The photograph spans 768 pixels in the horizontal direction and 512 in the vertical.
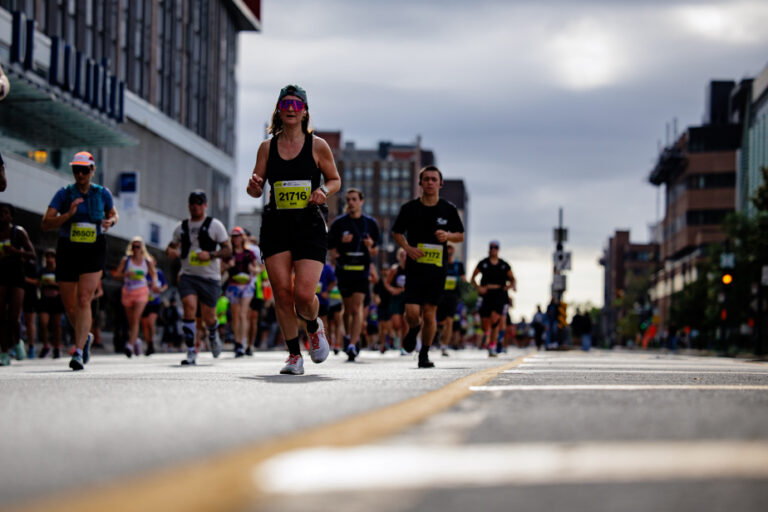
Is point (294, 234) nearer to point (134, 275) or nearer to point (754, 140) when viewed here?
point (134, 275)

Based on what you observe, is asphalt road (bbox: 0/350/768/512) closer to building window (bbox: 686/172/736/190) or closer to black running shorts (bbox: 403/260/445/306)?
black running shorts (bbox: 403/260/445/306)

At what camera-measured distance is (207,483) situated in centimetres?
299

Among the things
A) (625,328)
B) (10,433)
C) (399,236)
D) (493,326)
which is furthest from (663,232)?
(10,433)

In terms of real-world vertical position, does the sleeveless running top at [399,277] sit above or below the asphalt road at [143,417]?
above

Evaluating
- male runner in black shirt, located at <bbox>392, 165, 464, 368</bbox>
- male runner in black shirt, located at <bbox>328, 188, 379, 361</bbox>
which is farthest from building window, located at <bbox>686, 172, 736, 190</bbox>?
male runner in black shirt, located at <bbox>392, 165, 464, 368</bbox>

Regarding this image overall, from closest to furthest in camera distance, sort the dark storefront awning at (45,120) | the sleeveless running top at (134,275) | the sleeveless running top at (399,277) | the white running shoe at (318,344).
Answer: the white running shoe at (318,344) → the sleeveless running top at (134,275) → the sleeveless running top at (399,277) → the dark storefront awning at (45,120)

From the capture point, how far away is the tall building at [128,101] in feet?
123

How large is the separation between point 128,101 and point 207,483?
157 ft

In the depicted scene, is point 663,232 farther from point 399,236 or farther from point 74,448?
point 74,448

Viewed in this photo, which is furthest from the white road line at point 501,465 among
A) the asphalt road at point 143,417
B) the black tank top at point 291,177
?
the black tank top at point 291,177

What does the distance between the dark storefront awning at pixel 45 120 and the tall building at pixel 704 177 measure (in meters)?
83.3

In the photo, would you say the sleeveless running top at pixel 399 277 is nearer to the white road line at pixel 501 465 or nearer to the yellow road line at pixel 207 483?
the yellow road line at pixel 207 483

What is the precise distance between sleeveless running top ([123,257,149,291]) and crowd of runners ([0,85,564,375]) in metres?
0.02

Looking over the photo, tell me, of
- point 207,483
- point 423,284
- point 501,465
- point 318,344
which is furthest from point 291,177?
point 207,483
